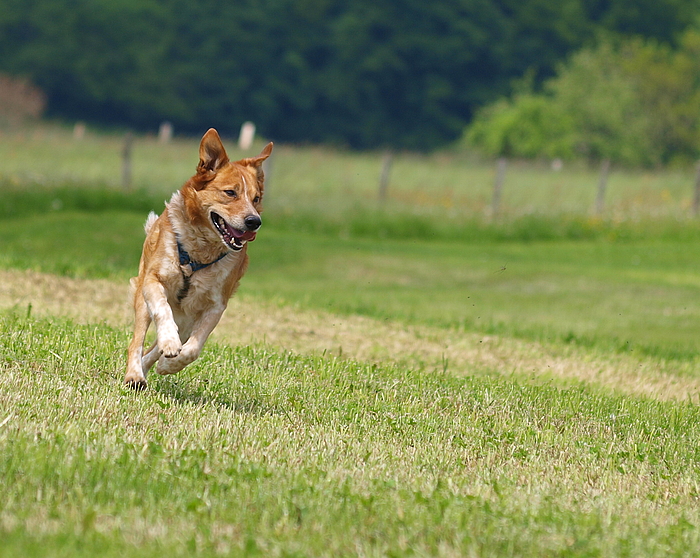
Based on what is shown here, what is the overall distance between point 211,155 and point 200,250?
61cm

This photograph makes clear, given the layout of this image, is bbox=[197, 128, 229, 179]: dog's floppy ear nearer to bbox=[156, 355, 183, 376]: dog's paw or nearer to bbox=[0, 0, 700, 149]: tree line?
bbox=[156, 355, 183, 376]: dog's paw

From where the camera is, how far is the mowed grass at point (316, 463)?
12.7ft

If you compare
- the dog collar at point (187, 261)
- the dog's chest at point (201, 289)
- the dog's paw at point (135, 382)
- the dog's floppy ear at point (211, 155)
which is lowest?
the dog's paw at point (135, 382)

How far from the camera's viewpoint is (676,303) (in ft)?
52.0

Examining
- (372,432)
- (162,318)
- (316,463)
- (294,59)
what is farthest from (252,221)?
(294,59)

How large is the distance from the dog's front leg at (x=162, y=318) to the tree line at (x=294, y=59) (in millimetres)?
55475

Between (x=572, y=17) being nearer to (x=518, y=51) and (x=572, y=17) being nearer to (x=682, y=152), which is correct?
(x=518, y=51)

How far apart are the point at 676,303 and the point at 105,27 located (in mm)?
50768

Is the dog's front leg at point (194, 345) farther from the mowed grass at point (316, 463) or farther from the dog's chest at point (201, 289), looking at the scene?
the mowed grass at point (316, 463)

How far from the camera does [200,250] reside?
6.42m

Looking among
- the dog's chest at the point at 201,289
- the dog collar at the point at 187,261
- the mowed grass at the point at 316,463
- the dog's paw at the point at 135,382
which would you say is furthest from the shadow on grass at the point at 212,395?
the dog collar at the point at 187,261

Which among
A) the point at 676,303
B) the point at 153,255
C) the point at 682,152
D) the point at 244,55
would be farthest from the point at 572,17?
the point at 153,255

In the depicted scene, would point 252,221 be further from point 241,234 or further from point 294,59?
point 294,59

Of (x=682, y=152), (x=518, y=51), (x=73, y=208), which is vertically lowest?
(x=73, y=208)
